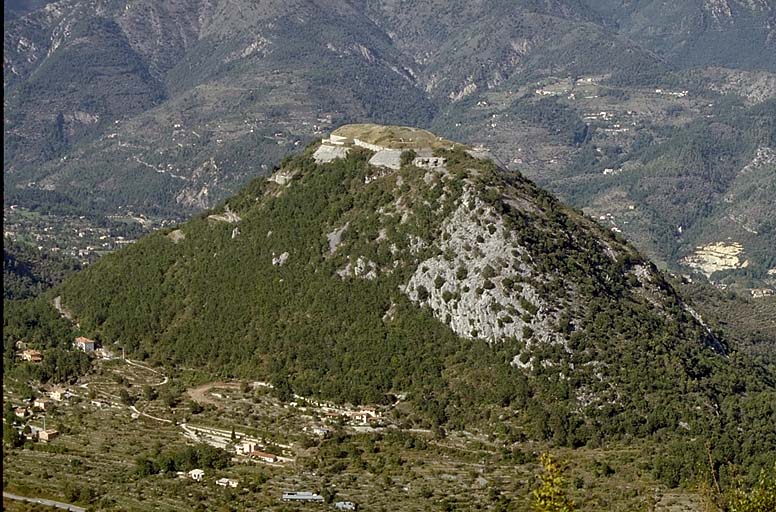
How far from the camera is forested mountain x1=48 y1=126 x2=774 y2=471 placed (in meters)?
84.6

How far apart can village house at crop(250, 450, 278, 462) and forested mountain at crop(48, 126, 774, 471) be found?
10.7 m

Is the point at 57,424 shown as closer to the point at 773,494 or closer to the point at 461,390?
the point at 461,390

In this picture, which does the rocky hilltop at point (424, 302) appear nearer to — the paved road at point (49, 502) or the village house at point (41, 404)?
the village house at point (41, 404)

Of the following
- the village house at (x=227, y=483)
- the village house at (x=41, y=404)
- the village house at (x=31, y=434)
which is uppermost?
the village house at (x=41, y=404)

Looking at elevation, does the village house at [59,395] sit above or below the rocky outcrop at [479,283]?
below

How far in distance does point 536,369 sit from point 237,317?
27.5 metres

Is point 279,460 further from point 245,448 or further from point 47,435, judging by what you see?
point 47,435

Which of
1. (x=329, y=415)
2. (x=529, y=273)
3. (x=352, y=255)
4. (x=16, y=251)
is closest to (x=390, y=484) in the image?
(x=329, y=415)

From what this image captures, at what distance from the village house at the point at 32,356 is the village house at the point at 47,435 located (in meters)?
17.4

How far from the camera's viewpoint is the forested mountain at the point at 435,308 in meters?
84.6

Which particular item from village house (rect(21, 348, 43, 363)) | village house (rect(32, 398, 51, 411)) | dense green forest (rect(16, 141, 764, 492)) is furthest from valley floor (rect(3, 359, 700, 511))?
village house (rect(21, 348, 43, 363))

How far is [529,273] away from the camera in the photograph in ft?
297

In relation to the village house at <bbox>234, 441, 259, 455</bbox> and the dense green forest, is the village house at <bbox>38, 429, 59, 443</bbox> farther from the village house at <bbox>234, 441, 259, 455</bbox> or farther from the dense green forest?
the dense green forest

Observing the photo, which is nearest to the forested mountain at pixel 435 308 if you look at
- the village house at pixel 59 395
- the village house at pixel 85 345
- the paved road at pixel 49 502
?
the village house at pixel 85 345
